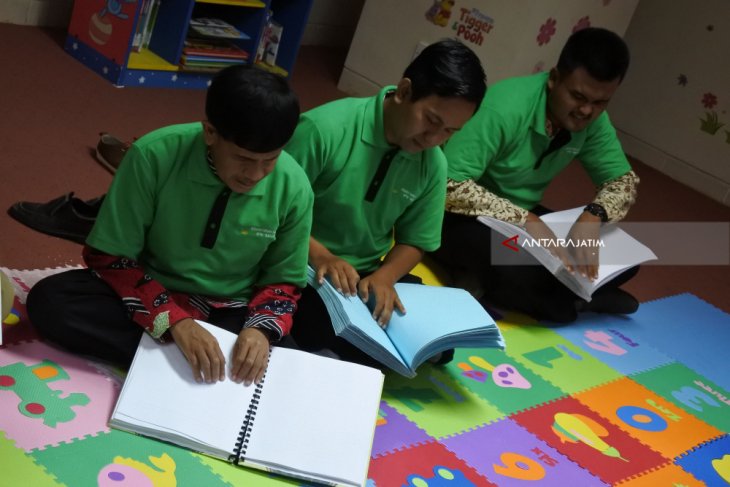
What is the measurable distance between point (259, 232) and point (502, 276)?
40.2 inches

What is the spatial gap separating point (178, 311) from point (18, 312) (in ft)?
1.20

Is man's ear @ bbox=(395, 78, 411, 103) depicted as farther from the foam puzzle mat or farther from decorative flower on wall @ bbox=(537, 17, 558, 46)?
decorative flower on wall @ bbox=(537, 17, 558, 46)

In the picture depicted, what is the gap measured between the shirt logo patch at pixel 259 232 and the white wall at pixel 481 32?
220cm

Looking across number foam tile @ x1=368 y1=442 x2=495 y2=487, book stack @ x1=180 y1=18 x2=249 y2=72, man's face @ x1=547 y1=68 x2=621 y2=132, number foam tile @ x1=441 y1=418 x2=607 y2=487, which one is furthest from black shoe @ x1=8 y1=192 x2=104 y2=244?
book stack @ x1=180 y1=18 x2=249 y2=72

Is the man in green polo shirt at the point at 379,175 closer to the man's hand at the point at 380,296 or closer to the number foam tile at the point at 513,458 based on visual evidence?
the man's hand at the point at 380,296

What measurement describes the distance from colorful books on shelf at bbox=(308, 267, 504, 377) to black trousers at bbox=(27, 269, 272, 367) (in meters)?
0.38

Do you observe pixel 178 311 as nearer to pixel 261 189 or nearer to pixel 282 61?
pixel 261 189

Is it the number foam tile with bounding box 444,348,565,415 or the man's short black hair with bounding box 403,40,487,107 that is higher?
the man's short black hair with bounding box 403,40,487,107

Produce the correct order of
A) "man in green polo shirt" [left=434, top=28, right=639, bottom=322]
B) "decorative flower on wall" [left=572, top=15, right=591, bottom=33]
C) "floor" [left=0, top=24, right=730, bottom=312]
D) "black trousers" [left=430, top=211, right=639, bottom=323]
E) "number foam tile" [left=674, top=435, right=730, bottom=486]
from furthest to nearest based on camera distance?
1. "decorative flower on wall" [left=572, top=15, right=591, bottom=33]
2. "black trousers" [left=430, top=211, right=639, bottom=323]
3. "man in green polo shirt" [left=434, top=28, right=639, bottom=322]
4. "floor" [left=0, top=24, right=730, bottom=312]
5. "number foam tile" [left=674, top=435, right=730, bottom=486]

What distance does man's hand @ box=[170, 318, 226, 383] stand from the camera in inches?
59.8

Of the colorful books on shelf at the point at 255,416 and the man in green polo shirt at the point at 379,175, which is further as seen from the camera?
the man in green polo shirt at the point at 379,175

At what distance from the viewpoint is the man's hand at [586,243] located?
2.39m

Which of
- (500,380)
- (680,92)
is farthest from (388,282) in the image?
(680,92)

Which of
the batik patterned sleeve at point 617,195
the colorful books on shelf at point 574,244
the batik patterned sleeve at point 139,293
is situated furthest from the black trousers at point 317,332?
the batik patterned sleeve at point 617,195
